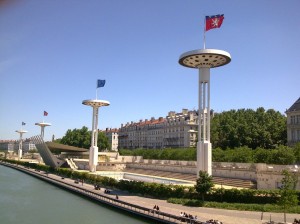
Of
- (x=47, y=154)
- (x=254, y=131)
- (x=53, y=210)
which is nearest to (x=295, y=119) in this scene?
(x=254, y=131)

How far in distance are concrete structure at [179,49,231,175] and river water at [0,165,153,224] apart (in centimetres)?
1317

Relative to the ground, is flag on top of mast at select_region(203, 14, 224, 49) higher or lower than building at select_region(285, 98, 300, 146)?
higher

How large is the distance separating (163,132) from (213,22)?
86.7m

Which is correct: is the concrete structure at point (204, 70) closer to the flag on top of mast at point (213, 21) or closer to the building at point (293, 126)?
the flag on top of mast at point (213, 21)

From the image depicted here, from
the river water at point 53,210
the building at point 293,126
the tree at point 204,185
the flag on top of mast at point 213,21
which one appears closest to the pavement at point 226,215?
the tree at point 204,185

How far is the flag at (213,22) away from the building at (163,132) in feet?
235

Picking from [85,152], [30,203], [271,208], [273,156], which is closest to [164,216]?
[271,208]

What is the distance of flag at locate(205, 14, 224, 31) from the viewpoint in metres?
37.8

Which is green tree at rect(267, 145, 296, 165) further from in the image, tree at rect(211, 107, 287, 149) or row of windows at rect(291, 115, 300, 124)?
tree at rect(211, 107, 287, 149)

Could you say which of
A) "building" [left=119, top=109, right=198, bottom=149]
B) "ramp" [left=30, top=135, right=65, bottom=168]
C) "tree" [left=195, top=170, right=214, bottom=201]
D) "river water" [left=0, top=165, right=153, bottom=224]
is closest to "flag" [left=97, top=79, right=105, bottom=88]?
"ramp" [left=30, top=135, right=65, bottom=168]

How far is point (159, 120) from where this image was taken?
132 metres

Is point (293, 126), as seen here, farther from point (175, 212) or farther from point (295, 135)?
point (175, 212)

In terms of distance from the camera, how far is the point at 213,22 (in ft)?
126

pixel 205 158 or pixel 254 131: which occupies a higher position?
pixel 254 131
